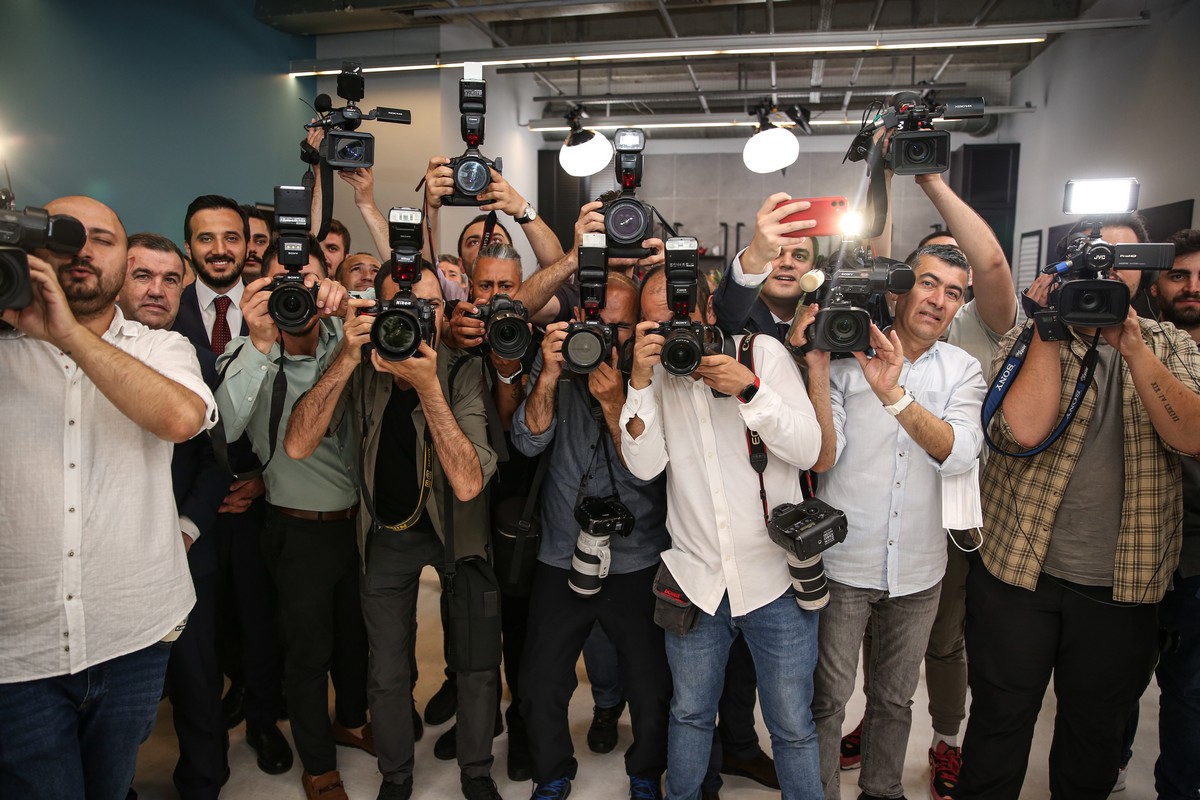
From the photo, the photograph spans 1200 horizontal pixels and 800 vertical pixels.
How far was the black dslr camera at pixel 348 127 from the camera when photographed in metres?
2.24

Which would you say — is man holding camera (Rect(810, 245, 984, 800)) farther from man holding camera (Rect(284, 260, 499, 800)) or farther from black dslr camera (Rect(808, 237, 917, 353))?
man holding camera (Rect(284, 260, 499, 800))

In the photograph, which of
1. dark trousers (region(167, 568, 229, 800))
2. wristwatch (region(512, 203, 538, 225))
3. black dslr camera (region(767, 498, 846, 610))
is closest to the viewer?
black dslr camera (region(767, 498, 846, 610))

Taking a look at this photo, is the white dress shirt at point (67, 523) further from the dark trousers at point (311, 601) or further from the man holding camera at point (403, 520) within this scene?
the dark trousers at point (311, 601)

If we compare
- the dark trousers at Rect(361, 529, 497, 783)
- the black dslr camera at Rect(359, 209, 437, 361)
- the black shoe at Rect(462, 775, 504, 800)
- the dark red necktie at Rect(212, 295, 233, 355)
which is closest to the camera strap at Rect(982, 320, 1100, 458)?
the black dslr camera at Rect(359, 209, 437, 361)

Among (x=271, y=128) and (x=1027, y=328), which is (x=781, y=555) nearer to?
(x=1027, y=328)

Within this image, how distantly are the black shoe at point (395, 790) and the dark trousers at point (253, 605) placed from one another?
20.5 inches

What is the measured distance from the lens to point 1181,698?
2039mm

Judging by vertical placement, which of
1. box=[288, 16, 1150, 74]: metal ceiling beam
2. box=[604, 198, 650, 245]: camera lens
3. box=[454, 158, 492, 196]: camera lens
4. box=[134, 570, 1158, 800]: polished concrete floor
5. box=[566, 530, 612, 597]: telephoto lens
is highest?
box=[288, 16, 1150, 74]: metal ceiling beam

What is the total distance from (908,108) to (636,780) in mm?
2073

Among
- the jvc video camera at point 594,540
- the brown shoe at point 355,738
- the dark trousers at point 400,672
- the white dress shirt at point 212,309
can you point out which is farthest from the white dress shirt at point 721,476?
the white dress shirt at point 212,309

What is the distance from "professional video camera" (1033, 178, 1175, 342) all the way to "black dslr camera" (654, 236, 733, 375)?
781 mm

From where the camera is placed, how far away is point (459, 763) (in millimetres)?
2311

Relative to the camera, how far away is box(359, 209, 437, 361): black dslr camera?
74.9 inches

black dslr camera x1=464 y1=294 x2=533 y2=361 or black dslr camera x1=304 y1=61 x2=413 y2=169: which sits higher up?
black dslr camera x1=304 y1=61 x2=413 y2=169
